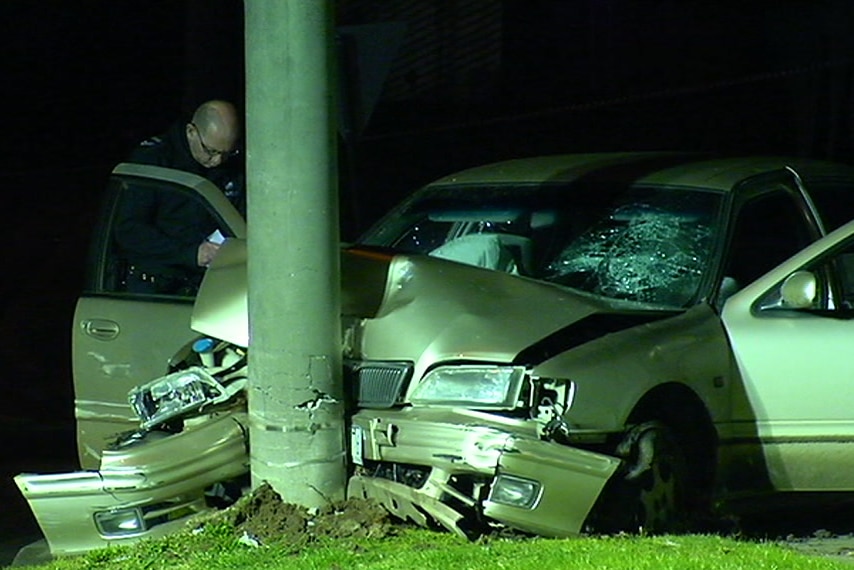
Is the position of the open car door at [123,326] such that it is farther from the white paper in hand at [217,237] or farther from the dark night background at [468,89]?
the dark night background at [468,89]

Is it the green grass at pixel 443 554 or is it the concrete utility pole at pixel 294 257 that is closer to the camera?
the green grass at pixel 443 554

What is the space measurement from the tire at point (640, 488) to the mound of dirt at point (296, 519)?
2.63 feet

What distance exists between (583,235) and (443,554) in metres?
2.15

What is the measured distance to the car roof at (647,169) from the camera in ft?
23.2

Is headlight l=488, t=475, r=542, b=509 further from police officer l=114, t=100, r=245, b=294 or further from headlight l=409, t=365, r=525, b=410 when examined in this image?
police officer l=114, t=100, r=245, b=294

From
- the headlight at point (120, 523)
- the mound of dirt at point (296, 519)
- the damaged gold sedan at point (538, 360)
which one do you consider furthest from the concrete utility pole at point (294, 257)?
the headlight at point (120, 523)

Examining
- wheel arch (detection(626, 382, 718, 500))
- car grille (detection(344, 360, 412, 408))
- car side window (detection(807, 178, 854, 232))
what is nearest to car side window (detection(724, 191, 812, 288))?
car side window (detection(807, 178, 854, 232))

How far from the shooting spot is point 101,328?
22.3ft

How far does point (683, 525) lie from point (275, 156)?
2114 millimetres

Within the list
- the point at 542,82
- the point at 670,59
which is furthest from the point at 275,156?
the point at 670,59

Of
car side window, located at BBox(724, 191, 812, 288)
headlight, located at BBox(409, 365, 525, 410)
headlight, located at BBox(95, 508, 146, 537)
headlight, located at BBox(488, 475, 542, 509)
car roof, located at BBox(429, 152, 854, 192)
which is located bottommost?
headlight, located at BBox(95, 508, 146, 537)

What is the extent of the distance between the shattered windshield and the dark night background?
5920mm

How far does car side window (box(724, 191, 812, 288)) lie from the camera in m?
6.89

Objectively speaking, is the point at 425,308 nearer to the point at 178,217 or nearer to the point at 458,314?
the point at 458,314
